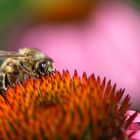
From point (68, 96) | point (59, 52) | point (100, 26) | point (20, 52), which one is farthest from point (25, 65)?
point (100, 26)

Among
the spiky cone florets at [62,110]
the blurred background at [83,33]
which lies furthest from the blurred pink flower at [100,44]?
the spiky cone florets at [62,110]

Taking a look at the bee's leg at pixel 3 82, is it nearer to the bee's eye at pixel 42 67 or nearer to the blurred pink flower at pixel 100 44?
the bee's eye at pixel 42 67

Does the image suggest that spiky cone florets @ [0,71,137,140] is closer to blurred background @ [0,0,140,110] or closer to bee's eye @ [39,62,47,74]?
bee's eye @ [39,62,47,74]

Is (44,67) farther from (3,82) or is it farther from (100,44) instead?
(100,44)

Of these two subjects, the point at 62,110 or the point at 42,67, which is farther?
the point at 42,67

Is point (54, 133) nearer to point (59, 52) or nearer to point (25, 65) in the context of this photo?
point (25, 65)

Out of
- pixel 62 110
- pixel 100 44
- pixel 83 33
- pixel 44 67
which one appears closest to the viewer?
pixel 62 110

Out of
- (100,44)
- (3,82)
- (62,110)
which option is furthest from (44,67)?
(100,44)
